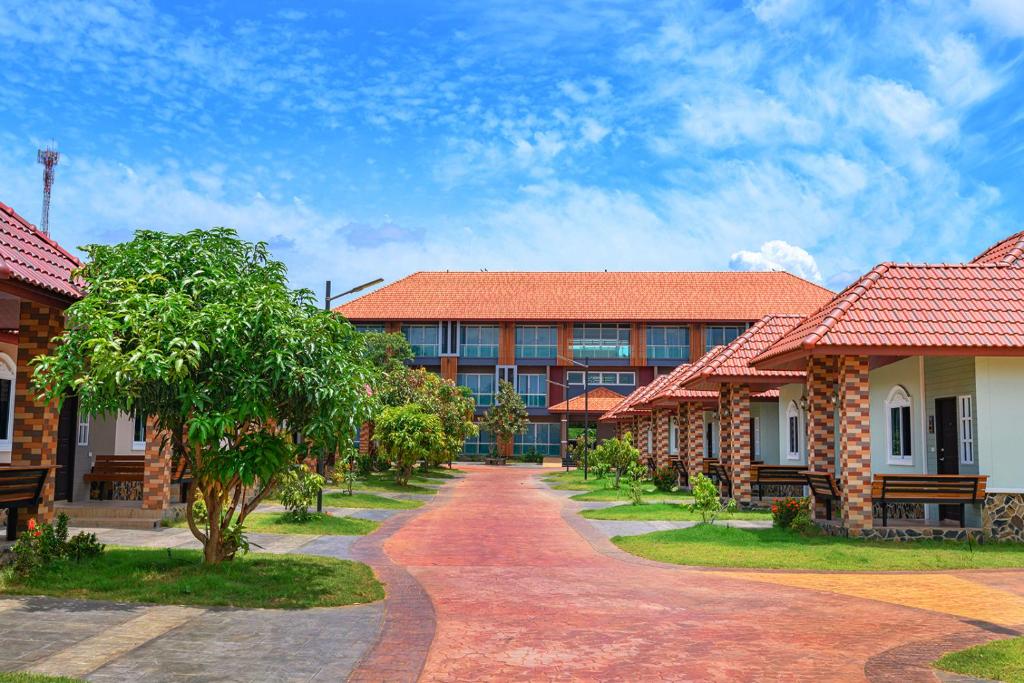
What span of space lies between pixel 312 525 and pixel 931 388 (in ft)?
43.0

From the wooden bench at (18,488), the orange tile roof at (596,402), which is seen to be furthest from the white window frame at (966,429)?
the orange tile roof at (596,402)

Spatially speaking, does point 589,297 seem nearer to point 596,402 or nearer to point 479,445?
point 596,402

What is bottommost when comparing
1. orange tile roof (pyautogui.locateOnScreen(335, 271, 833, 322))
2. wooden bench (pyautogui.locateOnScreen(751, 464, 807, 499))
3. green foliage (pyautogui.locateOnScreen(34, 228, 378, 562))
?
wooden bench (pyautogui.locateOnScreen(751, 464, 807, 499))

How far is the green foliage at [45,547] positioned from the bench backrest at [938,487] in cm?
1307

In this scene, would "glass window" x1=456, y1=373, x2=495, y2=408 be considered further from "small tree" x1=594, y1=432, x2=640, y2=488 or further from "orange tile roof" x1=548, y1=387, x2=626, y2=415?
"small tree" x1=594, y1=432, x2=640, y2=488

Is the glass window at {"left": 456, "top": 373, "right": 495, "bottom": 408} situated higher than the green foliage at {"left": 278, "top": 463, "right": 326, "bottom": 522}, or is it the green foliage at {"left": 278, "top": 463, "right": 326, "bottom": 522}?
the glass window at {"left": 456, "top": 373, "right": 495, "bottom": 408}

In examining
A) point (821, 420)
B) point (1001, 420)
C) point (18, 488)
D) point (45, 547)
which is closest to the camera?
point (45, 547)

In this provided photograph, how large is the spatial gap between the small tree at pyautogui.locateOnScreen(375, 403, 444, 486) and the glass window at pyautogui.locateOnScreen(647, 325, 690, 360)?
3670cm

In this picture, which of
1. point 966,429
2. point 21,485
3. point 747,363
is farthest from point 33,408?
point 966,429

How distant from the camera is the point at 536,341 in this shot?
6644 cm

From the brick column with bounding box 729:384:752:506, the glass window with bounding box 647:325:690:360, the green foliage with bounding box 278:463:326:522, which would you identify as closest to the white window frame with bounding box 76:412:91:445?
the green foliage with bounding box 278:463:326:522

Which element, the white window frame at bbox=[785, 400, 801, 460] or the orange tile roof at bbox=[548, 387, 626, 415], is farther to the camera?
the orange tile roof at bbox=[548, 387, 626, 415]

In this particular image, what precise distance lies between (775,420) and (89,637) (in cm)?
2598

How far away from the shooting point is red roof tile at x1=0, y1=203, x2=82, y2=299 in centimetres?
1074
